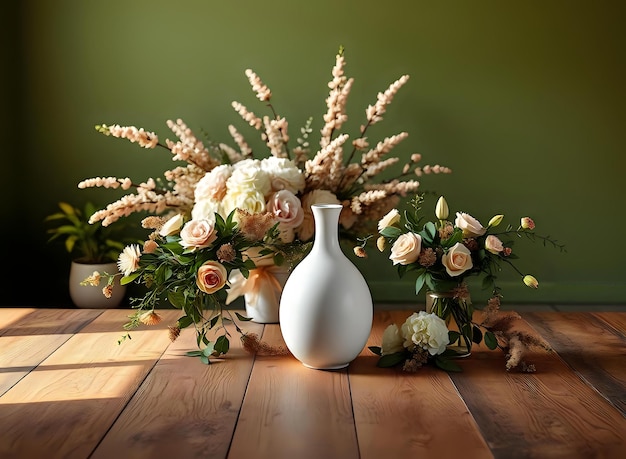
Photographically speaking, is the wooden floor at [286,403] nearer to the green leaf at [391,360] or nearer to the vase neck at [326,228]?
the green leaf at [391,360]

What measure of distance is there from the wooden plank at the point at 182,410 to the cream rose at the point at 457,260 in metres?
0.50

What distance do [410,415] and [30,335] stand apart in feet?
3.44

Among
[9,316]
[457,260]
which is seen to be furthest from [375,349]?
[9,316]

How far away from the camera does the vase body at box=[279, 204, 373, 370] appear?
1.67 m

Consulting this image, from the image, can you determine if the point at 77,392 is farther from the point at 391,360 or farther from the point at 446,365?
the point at 446,365

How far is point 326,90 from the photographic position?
3.39m

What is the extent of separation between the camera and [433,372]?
67.1 inches

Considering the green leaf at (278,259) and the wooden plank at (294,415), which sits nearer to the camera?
the wooden plank at (294,415)

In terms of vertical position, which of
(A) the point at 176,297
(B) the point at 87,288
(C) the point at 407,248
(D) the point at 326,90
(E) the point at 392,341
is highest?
(D) the point at 326,90

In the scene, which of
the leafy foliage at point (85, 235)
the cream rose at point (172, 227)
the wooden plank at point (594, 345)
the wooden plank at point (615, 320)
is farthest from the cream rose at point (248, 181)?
the leafy foliage at point (85, 235)

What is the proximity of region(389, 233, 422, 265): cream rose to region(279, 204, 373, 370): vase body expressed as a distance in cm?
11

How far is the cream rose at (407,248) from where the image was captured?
176 centimetres

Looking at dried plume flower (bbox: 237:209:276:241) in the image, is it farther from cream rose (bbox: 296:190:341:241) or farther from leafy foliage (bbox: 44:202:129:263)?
leafy foliage (bbox: 44:202:129:263)

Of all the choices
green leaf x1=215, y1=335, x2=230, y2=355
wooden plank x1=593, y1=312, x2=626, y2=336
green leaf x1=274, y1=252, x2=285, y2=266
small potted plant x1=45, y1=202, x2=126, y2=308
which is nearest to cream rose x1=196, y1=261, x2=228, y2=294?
green leaf x1=215, y1=335, x2=230, y2=355
